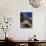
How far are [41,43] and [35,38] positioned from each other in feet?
0.92

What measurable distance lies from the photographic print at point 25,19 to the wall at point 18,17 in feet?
0.27

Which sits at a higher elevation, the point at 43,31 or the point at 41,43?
the point at 43,31

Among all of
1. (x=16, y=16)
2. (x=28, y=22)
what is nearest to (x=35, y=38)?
(x=28, y=22)

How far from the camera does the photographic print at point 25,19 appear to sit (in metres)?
3.55

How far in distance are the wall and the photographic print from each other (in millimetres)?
83

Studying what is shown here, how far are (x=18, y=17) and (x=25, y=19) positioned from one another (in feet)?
0.66

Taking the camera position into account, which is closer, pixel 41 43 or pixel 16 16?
pixel 41 43

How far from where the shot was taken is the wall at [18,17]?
3.54m

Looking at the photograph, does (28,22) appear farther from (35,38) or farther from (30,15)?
(35,38)

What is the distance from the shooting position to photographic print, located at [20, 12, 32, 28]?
3.55 meters

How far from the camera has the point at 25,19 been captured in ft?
11.7

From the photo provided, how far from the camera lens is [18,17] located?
3.56 m

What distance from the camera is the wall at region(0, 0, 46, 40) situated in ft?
11.6

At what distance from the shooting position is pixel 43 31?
11.8 feet
